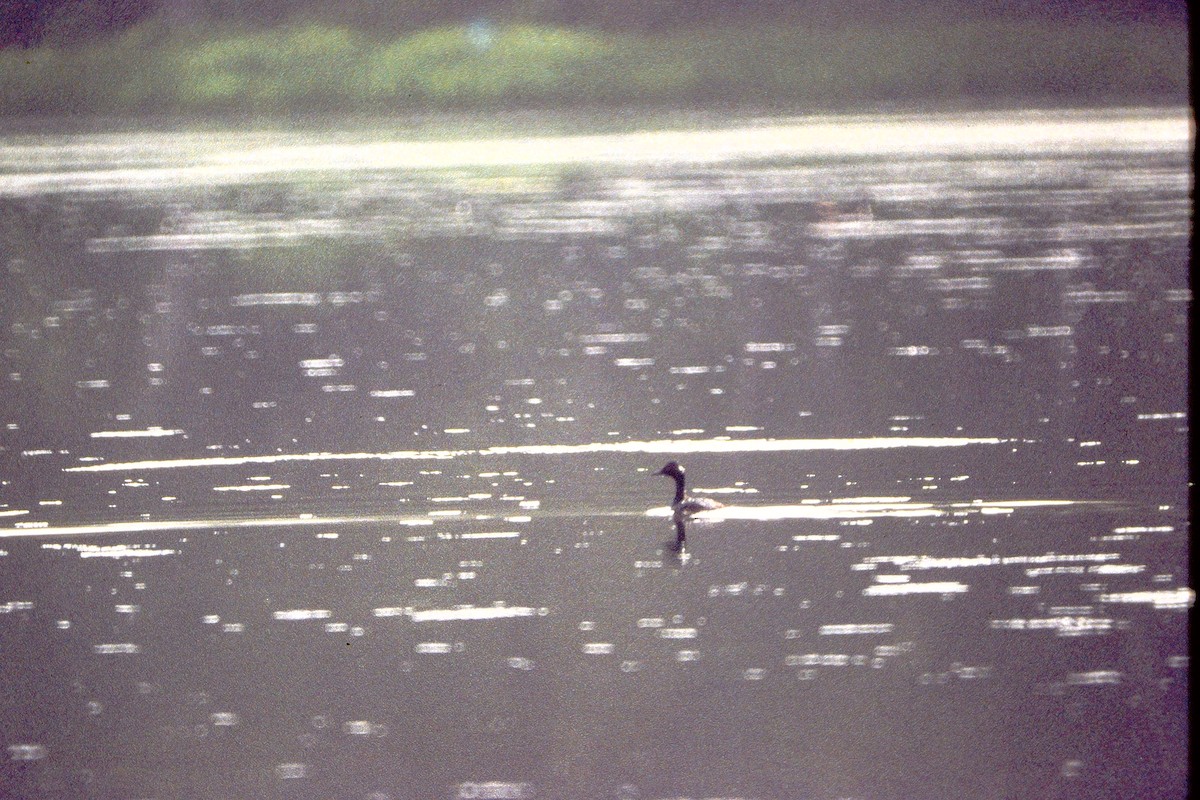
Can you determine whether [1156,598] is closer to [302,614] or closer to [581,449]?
[302,614]

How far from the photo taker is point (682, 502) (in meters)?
15.0

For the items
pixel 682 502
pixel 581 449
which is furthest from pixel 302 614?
pixel 581 449

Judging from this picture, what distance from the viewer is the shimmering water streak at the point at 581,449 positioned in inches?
698

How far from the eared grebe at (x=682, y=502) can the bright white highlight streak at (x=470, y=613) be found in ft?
8.97

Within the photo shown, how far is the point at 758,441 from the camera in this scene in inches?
717

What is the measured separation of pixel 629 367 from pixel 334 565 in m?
10.8

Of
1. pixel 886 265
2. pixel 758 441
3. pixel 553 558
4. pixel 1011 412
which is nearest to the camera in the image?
pixel 553 558

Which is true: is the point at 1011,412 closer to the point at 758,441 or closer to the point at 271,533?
the point at 758,441

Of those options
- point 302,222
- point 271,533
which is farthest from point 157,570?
point 302,222

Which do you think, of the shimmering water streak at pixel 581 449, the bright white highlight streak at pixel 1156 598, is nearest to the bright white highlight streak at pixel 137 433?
the shimmering water streak at pixel 581 449

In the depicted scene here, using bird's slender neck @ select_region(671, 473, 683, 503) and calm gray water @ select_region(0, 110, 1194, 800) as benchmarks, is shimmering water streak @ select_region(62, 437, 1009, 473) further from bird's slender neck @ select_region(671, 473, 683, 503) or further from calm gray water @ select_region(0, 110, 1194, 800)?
bird's slender neck @ select_region(671, 473, 683, 503)

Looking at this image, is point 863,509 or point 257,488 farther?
point 257,488

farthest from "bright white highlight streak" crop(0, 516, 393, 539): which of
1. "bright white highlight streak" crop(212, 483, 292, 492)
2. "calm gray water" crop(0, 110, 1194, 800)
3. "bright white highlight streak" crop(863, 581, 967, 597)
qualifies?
"bright white highlight streak" crop(863, 581, 967, 597)

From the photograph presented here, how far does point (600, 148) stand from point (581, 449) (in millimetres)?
100410
